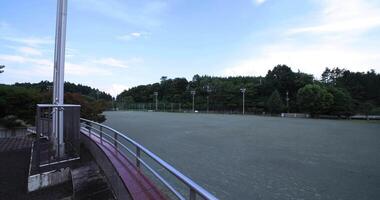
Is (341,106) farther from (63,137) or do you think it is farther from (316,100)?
(63,137)

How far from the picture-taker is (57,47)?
587 centimetres

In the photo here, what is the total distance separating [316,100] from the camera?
172ft

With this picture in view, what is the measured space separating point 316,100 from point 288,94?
19495mm

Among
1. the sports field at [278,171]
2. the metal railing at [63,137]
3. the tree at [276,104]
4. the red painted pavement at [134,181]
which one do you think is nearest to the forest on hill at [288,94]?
the tree at [276,104]

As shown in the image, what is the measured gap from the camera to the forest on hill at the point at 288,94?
5347 cm

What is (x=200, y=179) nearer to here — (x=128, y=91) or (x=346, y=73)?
(x=346, y=73)

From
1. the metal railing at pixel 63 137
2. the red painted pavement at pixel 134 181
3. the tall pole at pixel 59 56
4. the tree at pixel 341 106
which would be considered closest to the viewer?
the red painted pavement at pixel 134 181

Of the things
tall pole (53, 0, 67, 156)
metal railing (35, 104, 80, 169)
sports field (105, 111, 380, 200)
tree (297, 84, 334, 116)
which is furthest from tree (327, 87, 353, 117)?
tall pole (53, 0, 67, 156)

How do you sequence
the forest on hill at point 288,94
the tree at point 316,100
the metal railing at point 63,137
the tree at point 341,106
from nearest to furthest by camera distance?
the metal railing at point 63,137, the tree at point 316,100, the tree at point 341,106, the forest on hill at point 288,94

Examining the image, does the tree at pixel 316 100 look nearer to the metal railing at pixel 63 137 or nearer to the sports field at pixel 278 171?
the sports field at pixel 278 171

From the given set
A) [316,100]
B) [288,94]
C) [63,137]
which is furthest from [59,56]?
[288,94]

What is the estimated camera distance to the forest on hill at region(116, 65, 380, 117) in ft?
175

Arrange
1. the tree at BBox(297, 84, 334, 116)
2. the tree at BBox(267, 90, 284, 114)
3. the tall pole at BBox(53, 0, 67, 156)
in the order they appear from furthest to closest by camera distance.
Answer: the tree at BBox(267, 90, 284, 114), the tree at BBox(297, 84, 334, 116), the tall pole at BBox(53, 0, 67, 156)

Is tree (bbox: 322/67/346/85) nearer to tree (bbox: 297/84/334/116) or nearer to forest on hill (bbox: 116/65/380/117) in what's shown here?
forest on hill (bbox: 116/65/380/117)
